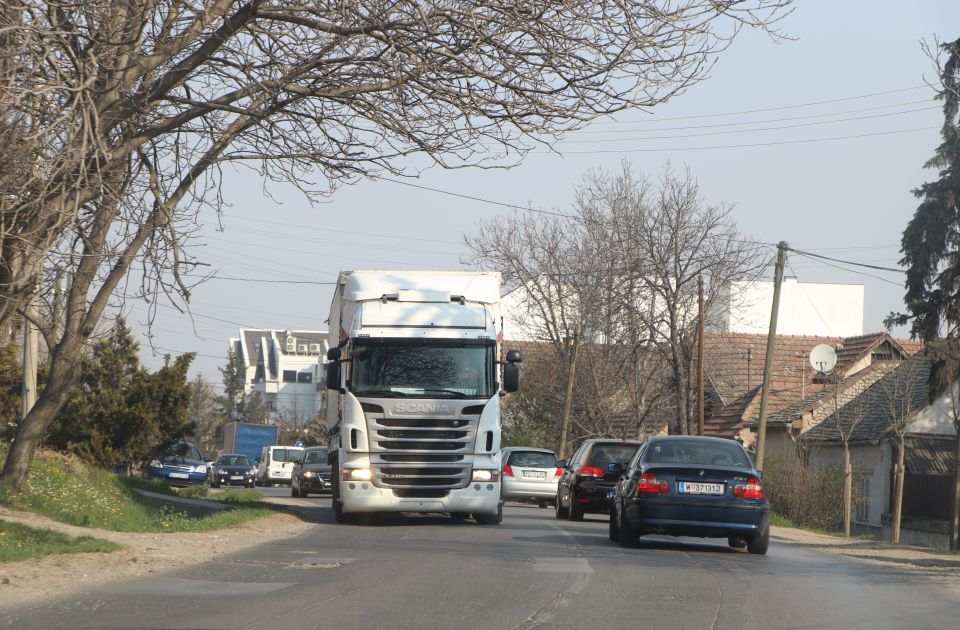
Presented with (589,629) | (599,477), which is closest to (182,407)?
(599,477)

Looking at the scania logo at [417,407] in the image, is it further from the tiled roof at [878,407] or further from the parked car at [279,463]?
the parked car at [279,463]

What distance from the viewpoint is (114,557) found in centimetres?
1266

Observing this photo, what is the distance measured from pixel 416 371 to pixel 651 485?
16.5 ft

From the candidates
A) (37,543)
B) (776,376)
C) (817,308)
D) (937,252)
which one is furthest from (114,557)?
(817,308)

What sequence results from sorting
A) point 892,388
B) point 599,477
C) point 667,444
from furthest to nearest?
point 892,388 → point 599,477 → point 667,444

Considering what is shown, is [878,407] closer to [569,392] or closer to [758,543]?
[569,392]

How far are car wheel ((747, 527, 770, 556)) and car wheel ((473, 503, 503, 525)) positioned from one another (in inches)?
206

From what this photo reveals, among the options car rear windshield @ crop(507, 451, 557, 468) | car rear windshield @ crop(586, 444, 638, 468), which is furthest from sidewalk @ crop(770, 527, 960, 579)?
car rear windshield @ crop(507, 451, 557, 468)

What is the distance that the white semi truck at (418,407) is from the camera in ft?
62.3

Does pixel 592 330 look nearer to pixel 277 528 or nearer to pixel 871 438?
pixel 871 438

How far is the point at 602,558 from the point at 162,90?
7285 mm

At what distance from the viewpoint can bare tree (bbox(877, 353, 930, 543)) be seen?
79.0 feet

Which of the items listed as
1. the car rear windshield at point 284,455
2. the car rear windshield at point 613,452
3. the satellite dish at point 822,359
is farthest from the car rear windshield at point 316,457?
the car rear windshield at point 613,452

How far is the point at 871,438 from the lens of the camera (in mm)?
36406
